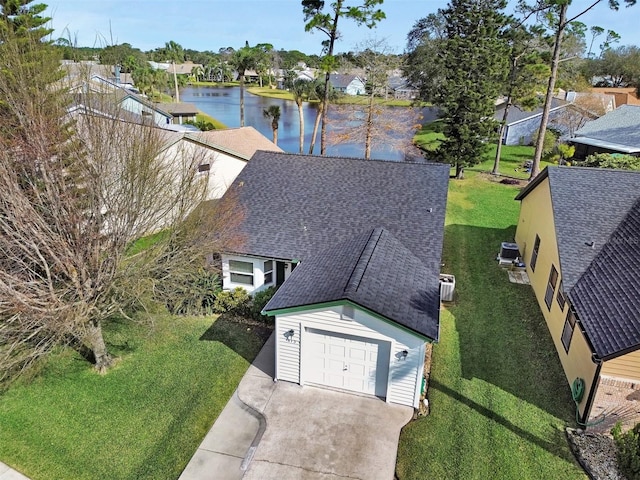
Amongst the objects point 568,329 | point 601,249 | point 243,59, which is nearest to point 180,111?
point 243,59

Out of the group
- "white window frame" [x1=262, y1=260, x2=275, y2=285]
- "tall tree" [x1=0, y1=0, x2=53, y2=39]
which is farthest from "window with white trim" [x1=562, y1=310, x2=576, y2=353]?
"tall tree" [x1=0, y1=0, x2=53, y2=39]

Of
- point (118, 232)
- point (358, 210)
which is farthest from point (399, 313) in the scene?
point (118, 232)

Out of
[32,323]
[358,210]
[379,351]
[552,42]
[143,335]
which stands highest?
[552,42]

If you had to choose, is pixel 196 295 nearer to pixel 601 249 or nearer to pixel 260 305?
pixel 260 305

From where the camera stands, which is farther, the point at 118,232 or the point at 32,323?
the point at 118,232

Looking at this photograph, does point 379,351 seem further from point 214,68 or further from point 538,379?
point 214,68

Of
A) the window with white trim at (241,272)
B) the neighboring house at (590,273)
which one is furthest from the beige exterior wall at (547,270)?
the window with white trim at (241,272)

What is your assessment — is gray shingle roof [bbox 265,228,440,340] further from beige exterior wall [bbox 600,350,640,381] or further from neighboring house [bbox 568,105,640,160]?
neighboring house [bbox 568,105,640,160]
